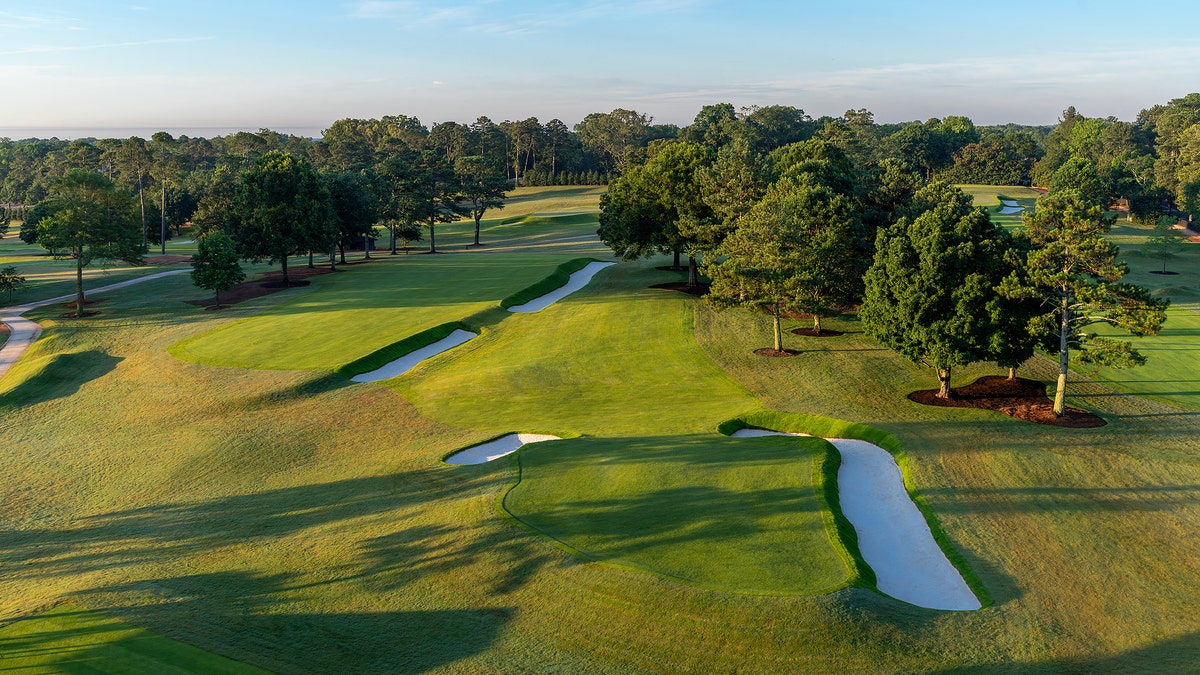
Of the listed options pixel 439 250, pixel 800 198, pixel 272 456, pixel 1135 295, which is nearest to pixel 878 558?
pixel 1135 295

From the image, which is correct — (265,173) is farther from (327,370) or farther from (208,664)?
(208,664)

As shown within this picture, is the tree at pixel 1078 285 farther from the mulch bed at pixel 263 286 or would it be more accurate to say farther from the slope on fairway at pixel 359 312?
the mulch bed at pixel 263 286

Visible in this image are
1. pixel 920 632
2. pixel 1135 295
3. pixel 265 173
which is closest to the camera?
pixel 920 632

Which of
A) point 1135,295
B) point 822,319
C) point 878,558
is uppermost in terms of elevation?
point 1135,295

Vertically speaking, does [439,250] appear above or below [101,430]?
above

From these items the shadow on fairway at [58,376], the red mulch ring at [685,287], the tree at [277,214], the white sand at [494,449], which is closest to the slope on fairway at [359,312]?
the shadow on fairway at [58,376]

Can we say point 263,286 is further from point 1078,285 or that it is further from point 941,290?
point 1078,285

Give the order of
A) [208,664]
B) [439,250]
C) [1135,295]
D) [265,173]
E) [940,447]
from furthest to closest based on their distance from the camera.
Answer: [439,250], [265,173], [1135,295], [940,447], [208,664]
